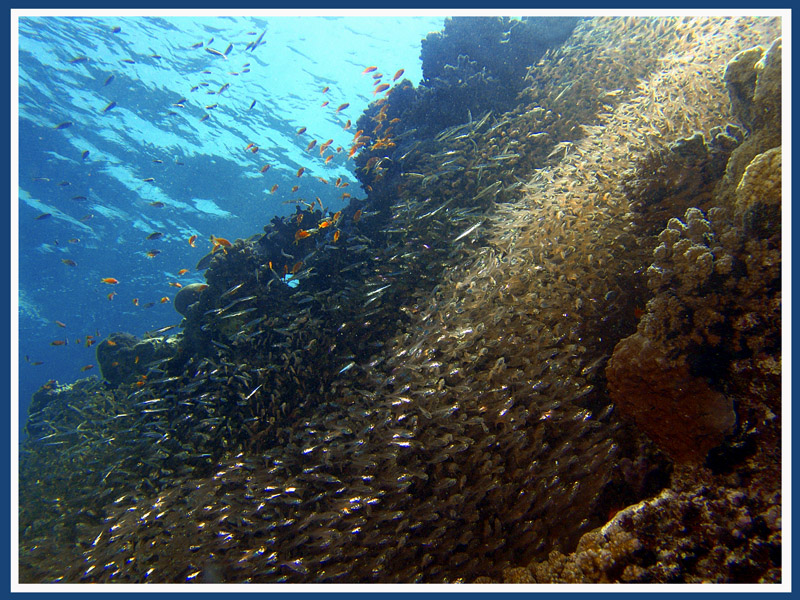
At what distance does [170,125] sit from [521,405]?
939 inches

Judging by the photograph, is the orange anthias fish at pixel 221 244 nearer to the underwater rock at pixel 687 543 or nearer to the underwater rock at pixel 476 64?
the underwater rock at pixel 476 64

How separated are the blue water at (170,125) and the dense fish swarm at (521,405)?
8.25m

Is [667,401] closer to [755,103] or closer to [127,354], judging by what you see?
[755,103]

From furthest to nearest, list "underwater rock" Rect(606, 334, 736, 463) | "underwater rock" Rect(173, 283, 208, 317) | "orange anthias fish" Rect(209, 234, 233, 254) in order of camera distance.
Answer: "underwater rock" Rect(173, 283, 208, 317), "orange anthias fish" Rect(209, 234, 233, 254), "underwater rock" Rect(606, 334, 736, 463)

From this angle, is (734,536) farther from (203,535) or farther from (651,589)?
(203,535)

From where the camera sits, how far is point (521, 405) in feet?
13.0

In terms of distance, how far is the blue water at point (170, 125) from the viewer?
14609 millimetres

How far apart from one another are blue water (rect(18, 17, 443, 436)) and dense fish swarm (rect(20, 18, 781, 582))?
8251 mm

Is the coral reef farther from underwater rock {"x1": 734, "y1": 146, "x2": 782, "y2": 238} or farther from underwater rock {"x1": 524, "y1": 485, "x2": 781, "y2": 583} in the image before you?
underwater rock {"x1": 734, "y1": 146, "x2": 782, "y2": 238}

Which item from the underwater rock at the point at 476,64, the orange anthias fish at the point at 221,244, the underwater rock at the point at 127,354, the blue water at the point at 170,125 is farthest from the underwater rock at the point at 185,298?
the underwater rock at the point at 476,64

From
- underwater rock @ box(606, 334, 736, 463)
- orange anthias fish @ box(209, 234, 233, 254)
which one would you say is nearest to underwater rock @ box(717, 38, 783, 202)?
underwater rock @ box(606, 334, 736, 463)

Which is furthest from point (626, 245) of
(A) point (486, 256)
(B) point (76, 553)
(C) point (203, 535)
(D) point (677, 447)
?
(B) point (76, 553)

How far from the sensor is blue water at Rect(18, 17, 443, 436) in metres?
14.6

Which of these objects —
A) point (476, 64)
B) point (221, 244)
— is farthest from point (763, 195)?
point (221, 244)
